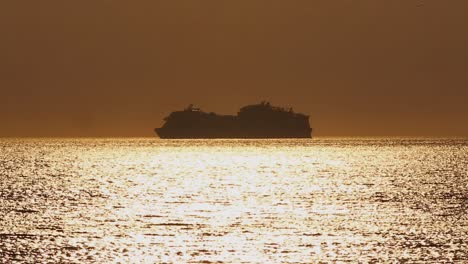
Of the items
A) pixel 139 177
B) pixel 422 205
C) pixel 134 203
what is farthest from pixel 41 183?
pixel 422 205

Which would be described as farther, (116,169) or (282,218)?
(116,169)

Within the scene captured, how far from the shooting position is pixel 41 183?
352 ft

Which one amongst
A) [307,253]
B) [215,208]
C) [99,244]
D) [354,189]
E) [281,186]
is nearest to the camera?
[307,253]

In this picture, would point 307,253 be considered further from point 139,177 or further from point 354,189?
point 139,177

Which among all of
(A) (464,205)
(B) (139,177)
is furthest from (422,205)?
(B) (139,177)

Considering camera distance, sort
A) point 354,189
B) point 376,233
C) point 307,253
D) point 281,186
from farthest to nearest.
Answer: point 281,186 < point 354,189 < point 376,233 < point 307,253

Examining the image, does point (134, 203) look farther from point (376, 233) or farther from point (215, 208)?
point (376, 233)

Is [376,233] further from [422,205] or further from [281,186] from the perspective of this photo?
[281,186]

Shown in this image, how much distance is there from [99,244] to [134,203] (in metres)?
26.9

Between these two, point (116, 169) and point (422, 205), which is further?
point (116, 169)

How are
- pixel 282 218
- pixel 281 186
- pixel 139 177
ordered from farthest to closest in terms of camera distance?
pixel 139 177 → pixel 281 186 → pixel 282 218

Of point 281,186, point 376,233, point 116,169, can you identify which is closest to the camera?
point 376,233

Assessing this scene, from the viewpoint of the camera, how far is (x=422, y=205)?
7669 cm

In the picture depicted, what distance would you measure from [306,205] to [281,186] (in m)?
26.4
